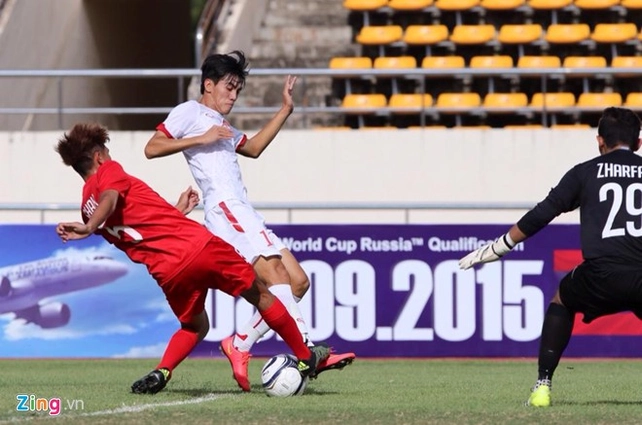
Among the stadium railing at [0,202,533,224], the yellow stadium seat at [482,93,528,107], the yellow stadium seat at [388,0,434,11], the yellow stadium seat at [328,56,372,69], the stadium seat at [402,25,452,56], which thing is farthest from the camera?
the yellow stadium seat at [388,0,434,11]

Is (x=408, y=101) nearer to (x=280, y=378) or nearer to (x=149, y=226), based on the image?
(x=280, y=378)

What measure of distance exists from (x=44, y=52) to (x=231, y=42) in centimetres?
271

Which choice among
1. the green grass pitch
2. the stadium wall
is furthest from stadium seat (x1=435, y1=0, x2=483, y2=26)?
the green grass pitch

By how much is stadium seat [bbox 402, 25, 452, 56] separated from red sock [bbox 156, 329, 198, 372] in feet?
40.3

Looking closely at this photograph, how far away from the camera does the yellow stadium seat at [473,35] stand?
19.7m

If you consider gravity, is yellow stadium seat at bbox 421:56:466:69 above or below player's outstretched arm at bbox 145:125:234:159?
above

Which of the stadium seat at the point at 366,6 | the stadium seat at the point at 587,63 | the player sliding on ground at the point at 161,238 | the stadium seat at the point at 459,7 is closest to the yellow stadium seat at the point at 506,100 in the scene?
the stadium seat at the point at 587,63

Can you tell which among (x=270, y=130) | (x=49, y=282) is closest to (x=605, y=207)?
(x=270, y=130)

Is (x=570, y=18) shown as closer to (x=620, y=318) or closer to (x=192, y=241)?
(x=620, y=318)

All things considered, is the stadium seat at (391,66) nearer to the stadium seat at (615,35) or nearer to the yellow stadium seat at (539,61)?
the yellow stadium seat at (539,61)

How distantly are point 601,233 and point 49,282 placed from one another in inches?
258

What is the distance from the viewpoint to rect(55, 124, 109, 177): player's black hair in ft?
25.1

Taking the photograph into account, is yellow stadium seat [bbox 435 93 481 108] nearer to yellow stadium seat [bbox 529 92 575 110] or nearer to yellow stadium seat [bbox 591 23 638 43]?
yellow stadium seat [bbox 529 92 575 110]

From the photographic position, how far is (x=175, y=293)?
7738 mm
